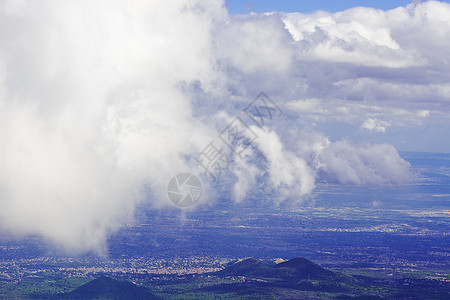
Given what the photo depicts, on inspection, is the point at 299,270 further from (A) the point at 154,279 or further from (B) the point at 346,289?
(A) the point at 154,279

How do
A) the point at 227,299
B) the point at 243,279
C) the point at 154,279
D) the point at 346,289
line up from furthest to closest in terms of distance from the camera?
the point at 154,279 → the point at 243,279 → the point at 346,289 → the point at 227,299

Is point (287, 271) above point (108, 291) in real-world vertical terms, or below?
above

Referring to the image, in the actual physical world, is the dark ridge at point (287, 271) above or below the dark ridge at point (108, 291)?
above

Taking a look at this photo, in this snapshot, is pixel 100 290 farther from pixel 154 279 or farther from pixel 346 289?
pixel 346 289

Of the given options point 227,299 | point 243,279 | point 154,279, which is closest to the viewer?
point 227,299

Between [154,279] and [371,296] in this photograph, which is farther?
[154,279]

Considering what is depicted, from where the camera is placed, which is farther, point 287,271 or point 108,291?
point 287,271

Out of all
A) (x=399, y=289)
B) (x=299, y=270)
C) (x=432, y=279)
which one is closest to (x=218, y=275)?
(x=299, y=270)

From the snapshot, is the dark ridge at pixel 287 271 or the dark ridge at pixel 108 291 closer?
the dark ridge at pixel 108 291

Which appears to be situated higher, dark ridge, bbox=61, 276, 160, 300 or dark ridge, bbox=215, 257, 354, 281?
dark ridge, bbox=215, 257, 354, 281

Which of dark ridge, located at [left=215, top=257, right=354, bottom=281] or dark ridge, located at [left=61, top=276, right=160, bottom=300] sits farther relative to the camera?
dark ridge, located at [left=215, top=257, right=354, bottom=281]
